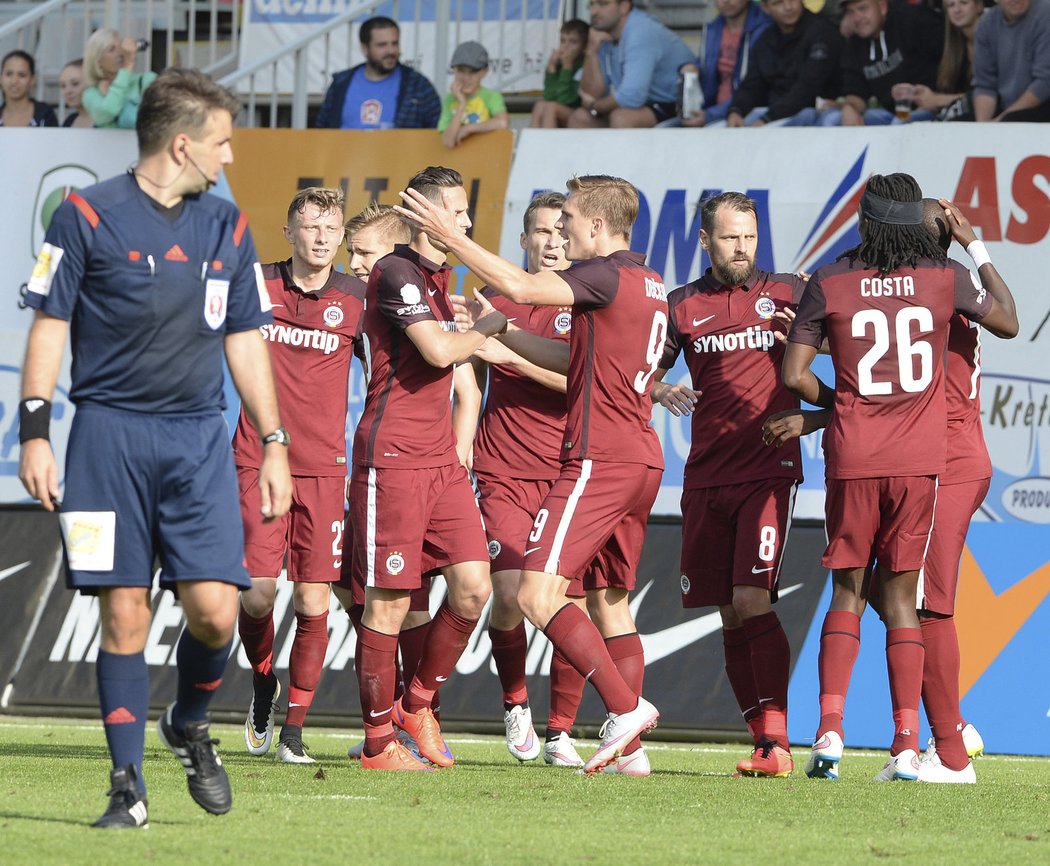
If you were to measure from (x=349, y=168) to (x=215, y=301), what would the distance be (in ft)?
29.6

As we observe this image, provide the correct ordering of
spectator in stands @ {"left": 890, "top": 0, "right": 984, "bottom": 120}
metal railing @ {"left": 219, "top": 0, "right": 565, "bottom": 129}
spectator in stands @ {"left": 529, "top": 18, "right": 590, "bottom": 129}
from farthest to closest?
1. metal railing @ {"left": 219, "top": 0, "right": 565, "bottom": 129}
2. spectator in stands @ {"left": 529, "top": 18, "right": 590, "bottom": 129}
3. spectator in stands @ {"left": 890, "top": 0, "right": 984, "bottom": 120}

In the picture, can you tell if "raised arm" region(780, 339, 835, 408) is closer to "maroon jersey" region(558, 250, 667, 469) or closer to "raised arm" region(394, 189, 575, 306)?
"maroon jersey" region(558, 250, 667, 469)

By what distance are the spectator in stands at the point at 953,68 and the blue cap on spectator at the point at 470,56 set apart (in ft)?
11.3

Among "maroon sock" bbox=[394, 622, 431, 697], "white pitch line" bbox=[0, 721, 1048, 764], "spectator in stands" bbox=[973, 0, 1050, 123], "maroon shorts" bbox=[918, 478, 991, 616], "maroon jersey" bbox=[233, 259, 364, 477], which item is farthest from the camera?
"spectator in stands" bbox=[973, 0, 1050, 123]

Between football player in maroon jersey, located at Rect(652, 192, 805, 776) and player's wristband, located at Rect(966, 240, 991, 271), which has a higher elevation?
player's wristband, located at Rect(966, 240, 991, 271)

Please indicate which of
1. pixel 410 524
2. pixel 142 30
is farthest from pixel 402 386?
pixel 142 30

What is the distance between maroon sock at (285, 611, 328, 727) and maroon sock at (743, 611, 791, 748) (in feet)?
6.99

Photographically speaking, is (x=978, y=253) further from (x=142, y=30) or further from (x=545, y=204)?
(x=142, y=30)

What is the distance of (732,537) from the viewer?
7.75 m

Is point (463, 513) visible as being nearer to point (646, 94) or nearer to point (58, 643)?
point (58, 643)

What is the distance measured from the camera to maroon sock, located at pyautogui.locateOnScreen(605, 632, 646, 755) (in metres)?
7.64

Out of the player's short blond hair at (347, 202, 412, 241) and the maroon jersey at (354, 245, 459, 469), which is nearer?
the maroon jersey at (354, 245, 459, 469)

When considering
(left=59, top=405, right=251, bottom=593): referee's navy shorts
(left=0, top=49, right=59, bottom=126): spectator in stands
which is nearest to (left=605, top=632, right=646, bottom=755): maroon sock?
(left=59, top=405, right=251, bottom=593): referee's navy shorts

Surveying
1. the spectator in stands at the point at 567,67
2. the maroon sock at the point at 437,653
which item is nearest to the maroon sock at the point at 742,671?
the maroon sock at the point at 437,653
